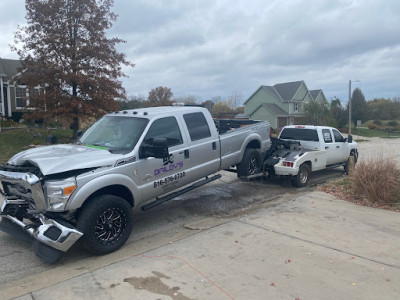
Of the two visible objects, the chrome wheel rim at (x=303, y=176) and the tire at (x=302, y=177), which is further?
the chrome wheel rim at (x=303, y=176)

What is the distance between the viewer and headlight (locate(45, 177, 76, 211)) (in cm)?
446

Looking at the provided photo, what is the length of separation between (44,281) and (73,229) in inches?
26.9

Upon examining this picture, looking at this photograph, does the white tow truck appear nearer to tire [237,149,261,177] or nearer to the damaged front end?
tire [237,149,261,177]

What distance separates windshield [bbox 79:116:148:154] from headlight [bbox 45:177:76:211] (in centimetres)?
110

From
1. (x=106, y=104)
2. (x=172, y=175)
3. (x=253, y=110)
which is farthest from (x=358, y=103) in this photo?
(x=172, y=175)

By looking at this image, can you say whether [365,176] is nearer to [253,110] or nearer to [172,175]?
[172,175]

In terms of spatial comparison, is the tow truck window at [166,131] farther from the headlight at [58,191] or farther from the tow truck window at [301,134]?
the tow truck window at [301,134]

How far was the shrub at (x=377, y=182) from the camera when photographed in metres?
7.64

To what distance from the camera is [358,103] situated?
2175 inches

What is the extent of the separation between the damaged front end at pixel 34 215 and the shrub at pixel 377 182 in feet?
20.6

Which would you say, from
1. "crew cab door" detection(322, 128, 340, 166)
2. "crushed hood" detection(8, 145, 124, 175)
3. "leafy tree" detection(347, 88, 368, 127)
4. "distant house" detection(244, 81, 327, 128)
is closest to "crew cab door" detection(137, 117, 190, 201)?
"crushed hood" detection(8, 145, 124, 175)

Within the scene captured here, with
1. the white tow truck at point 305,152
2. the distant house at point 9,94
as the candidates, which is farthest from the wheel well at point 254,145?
the distant house at point 9,94

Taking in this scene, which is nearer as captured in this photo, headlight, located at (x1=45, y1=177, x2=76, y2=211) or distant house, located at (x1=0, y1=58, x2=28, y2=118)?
headlight, located at (x1=45, y1=177, x2=76, y2=211)

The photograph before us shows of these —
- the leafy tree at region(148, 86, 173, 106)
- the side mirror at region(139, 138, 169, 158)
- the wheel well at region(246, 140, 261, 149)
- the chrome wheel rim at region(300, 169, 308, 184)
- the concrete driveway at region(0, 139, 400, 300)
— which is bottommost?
the concrete driveway at region(0, 139, 400, 300)
